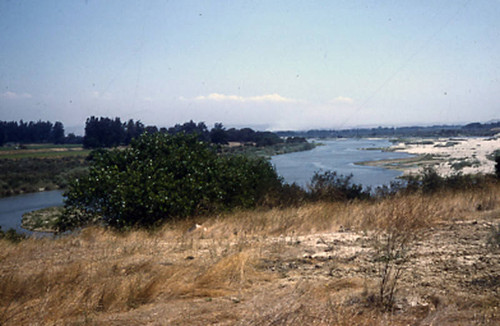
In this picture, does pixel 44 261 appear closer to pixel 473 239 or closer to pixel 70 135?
pixel 473 239


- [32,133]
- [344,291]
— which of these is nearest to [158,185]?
Result: [344,291]

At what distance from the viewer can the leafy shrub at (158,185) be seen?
30.8 ft

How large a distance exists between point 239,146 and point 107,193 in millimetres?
30110

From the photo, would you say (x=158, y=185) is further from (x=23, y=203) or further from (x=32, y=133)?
(x=32, y=133)

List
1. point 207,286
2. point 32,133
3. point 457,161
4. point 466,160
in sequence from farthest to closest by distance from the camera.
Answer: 1. point 32,133
2. point 457,161
3. point 466,160
4. point 207,286

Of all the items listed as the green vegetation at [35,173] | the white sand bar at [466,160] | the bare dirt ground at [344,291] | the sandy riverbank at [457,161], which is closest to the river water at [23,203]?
the green vegetation at [35,173]

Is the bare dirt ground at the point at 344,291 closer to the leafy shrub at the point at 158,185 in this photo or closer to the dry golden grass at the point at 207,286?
the dry golden grass at the point at 207,286

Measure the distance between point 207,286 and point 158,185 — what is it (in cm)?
617

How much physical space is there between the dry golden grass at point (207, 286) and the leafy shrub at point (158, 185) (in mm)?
2726

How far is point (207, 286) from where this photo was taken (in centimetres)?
402

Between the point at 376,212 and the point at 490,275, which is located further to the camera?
the point at 376,212

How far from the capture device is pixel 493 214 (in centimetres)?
699

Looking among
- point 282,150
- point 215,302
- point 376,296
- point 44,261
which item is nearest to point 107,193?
point 44,261

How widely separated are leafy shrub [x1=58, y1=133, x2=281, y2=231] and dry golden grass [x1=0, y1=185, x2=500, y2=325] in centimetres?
273
